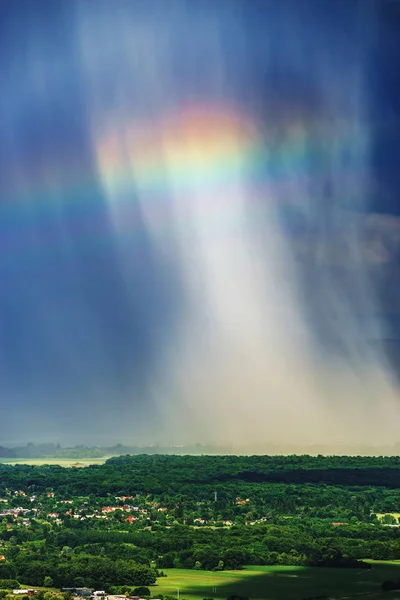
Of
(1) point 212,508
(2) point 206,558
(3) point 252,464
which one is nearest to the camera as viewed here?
(2) point 206,558

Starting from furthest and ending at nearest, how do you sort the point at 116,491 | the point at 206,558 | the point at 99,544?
the point at 116,491 < the point at 99,544 < the point at 206,558

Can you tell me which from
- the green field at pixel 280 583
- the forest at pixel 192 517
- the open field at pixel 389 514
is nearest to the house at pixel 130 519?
the forest at pixel 192 517

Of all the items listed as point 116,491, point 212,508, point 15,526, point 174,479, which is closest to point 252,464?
point 174,479

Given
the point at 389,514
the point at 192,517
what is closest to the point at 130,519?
the point at 192,517

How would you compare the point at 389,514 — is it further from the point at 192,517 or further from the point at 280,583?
the point at 280,583

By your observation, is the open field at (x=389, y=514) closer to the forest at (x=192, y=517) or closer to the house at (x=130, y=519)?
the forest at (x=192, y=517)

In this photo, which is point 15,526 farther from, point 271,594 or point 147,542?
point 271,594
